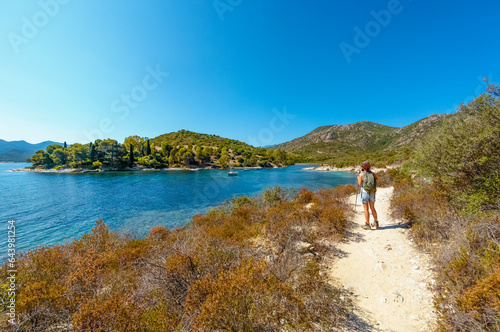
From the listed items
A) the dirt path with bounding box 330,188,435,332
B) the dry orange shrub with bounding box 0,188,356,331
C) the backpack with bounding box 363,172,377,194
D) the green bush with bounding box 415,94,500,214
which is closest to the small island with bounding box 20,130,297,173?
the dry orange shrub with bounding box 0,188,356,331

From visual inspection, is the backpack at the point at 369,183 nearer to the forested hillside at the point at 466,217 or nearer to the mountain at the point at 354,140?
the forested hillside at the point at 466,217

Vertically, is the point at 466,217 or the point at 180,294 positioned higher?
the point at 466,217

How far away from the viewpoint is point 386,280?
A: 12.5 ft

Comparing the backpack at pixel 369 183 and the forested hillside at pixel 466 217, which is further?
the backpack at pixel 369 183

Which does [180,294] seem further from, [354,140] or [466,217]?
[354,140]

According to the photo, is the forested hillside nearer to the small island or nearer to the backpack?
the backpack

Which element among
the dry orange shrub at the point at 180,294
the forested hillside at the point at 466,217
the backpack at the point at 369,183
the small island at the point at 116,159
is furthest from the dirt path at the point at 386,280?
the small island at the point at 116,159

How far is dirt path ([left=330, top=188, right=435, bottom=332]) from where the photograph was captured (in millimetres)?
2822

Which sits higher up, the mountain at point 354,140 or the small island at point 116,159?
the mountain at point 354,140

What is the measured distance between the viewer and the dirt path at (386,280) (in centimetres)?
282

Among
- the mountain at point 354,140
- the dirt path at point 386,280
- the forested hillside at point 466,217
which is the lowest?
the dirt path at point 386,280

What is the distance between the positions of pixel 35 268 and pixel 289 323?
19.5 ft

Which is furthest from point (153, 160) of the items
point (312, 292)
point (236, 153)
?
point (312, 292)

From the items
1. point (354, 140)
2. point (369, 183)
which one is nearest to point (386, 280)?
point (369, 183)
